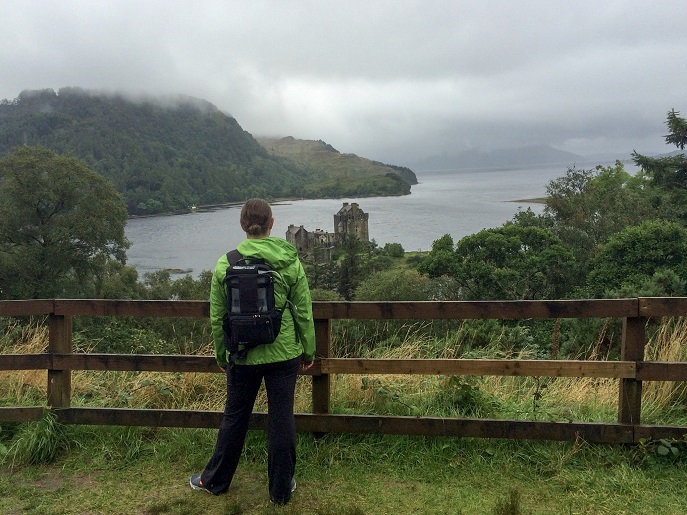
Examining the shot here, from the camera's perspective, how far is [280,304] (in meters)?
3.73

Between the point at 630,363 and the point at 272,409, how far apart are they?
2.64 meters

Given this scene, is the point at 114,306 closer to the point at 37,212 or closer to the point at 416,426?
the point at 416,426

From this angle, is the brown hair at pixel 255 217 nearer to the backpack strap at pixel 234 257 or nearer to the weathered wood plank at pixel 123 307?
the backpack strap at pixel 234 257

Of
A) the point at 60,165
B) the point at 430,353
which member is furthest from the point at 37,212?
the point at 430,353

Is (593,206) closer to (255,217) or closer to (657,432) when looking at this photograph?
(657,432)

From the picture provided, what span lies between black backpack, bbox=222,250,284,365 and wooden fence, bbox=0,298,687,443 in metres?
0.92

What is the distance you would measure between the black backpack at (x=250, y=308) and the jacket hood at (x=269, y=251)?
7 centimetres

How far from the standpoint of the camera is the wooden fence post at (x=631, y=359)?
434 centimetres

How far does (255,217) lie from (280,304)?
593 mm

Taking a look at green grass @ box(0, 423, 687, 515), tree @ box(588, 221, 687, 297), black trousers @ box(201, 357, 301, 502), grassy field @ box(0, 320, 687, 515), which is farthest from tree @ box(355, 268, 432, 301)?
black trousers @ box(201, 357, 301, 502)

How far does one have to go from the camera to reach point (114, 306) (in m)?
4.73

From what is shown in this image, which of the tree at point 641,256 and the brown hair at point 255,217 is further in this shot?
the tree at point 641,256

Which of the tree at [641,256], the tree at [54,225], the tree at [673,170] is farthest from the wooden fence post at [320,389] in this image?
the tree at [673,170]

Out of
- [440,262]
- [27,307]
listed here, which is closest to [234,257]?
[27,307]
